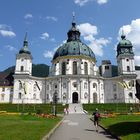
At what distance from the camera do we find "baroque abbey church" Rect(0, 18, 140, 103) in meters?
92.1

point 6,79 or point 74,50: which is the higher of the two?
point 74,50

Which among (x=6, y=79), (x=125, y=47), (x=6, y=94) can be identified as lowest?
(x=6, y=94)

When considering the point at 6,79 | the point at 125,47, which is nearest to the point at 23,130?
the point at 125,47

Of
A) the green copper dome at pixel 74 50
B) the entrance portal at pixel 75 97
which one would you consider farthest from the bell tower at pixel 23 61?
the entrance portal at pixel 75 97

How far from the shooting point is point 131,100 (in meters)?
91.2

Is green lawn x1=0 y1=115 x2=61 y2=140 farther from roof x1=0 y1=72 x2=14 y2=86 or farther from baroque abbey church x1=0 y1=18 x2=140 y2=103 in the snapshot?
roof x1=0 y1=72 x2=14 y2=86

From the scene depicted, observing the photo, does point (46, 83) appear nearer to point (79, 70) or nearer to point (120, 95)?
point (79, 70)

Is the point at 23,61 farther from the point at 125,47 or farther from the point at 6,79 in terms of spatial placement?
the point at 125,47

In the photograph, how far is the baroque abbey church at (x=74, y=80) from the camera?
92125mm

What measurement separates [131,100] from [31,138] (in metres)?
81.6

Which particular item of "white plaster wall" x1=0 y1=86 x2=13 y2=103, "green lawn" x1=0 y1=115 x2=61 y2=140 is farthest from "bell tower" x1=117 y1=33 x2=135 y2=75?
"green lawn" x1=0 y1=115 x2=61 y2=140

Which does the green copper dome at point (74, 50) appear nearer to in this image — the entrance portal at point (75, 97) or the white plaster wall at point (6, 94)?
the entrance portal at point (75, 97)

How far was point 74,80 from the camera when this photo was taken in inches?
3644

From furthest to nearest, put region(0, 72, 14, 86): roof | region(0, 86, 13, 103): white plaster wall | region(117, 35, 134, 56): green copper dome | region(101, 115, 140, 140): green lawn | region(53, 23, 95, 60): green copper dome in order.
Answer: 1. region(0, 72, 14, 86): roof
2. region(0, 86, 13, 103): white plaster wall
3. region(117, 35, 134, 56): green copper dome
4. region(53, 23, 95, 60): green copper dome
5. region(101, 115, 140, 140): green lawn
